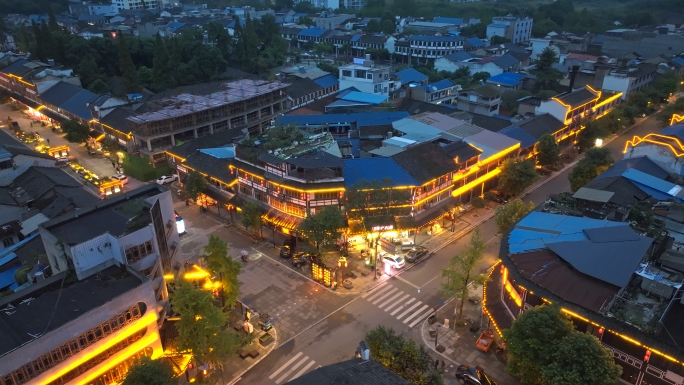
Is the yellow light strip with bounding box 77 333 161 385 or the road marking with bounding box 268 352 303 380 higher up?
the yellow light strip with bounding box 77 333 161 385

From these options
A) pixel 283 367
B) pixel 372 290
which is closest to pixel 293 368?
pixel 283 367

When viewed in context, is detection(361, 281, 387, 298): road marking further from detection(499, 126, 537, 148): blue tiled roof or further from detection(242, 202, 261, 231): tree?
detection(499, 126, 537, 148): blue tiled roof

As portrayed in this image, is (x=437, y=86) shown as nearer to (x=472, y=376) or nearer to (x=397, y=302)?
(x=397, y=302)

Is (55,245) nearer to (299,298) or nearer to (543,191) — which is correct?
(299,298)

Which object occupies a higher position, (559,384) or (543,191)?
(559,384)

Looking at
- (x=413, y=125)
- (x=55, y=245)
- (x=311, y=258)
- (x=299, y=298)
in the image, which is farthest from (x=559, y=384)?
(x=413, y=125)

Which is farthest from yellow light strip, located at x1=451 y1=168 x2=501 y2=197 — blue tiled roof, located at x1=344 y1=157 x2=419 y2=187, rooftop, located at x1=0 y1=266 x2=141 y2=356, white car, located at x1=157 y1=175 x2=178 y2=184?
white car, located at x1=157 y1=175 x2=178 y2=184
